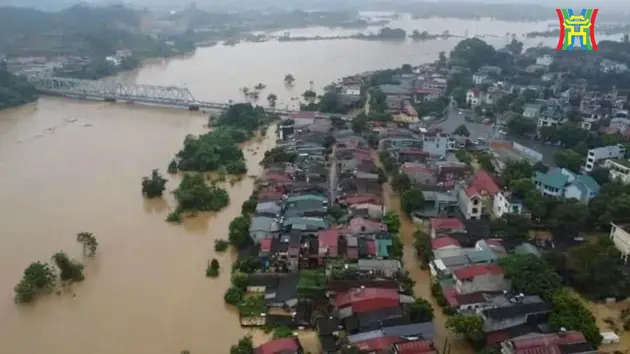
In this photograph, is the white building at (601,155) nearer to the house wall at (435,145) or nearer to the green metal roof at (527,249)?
the house wall at (435,145)

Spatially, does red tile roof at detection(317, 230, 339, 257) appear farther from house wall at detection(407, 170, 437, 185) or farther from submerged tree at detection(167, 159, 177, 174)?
submerged tree at detection(167, 159, 177, 174)

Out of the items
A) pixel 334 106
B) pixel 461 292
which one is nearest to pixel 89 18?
pixel 334 106

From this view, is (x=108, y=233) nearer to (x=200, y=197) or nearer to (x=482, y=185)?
(x=200, y=197)

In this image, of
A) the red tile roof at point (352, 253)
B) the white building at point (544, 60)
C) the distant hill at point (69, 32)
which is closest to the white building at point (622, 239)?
the red tile roof at point (352, 253)

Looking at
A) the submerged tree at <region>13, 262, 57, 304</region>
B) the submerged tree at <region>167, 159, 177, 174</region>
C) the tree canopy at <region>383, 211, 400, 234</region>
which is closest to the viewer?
the submerged tree at <region>13, 262, 57, 304</region>

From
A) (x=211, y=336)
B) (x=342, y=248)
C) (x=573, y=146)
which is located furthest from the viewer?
(x=573, y=146)

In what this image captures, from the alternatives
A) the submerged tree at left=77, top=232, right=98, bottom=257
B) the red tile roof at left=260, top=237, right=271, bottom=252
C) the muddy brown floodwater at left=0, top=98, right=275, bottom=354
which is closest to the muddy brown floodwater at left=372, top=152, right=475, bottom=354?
→ the red tile roof at left=260, top=237, right=271, bottom=252

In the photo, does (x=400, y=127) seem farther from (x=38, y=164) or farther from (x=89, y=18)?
(x=89, y=18)
